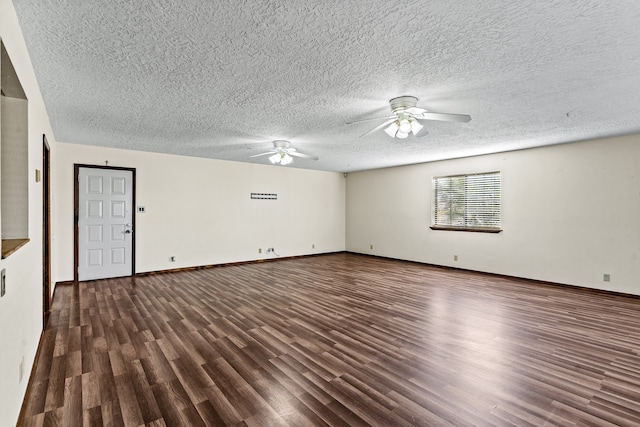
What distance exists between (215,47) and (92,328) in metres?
3.19

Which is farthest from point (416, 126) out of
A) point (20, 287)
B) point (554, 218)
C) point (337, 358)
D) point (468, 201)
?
point (468, 201)

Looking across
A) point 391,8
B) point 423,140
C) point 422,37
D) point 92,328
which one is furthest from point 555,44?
point 92,328

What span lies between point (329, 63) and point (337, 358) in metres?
2.46

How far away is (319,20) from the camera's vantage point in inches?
74.8

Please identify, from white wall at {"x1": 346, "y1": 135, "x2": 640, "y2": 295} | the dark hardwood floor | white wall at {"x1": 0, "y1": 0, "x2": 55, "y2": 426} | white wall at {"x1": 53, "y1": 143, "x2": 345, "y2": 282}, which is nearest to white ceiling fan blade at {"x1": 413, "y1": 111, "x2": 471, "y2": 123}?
the dark hardwood floor

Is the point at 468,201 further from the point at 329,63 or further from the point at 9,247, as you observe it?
the point at 9,247

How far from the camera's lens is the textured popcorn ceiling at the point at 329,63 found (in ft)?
5.99

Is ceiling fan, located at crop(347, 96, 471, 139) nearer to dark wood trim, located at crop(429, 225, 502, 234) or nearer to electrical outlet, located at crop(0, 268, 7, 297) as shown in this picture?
electrical outlet, located at crop(0, 268, 7, 297)

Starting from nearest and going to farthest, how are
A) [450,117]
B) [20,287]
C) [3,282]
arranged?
1. [3,282]
2. [20,287]
3. [450,117]

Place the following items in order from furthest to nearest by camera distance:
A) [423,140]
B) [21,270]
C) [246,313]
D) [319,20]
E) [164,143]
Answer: [164,143]
[423,140]
[246,313]
[21,270]
[319,20]

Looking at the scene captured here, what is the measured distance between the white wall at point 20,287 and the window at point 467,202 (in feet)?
22.1

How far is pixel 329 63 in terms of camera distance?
96.2 inches

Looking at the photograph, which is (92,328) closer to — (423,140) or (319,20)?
(319,20)

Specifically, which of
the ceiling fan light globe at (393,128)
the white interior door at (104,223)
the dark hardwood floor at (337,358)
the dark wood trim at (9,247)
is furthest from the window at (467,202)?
the dark wood trim at (9,247)
